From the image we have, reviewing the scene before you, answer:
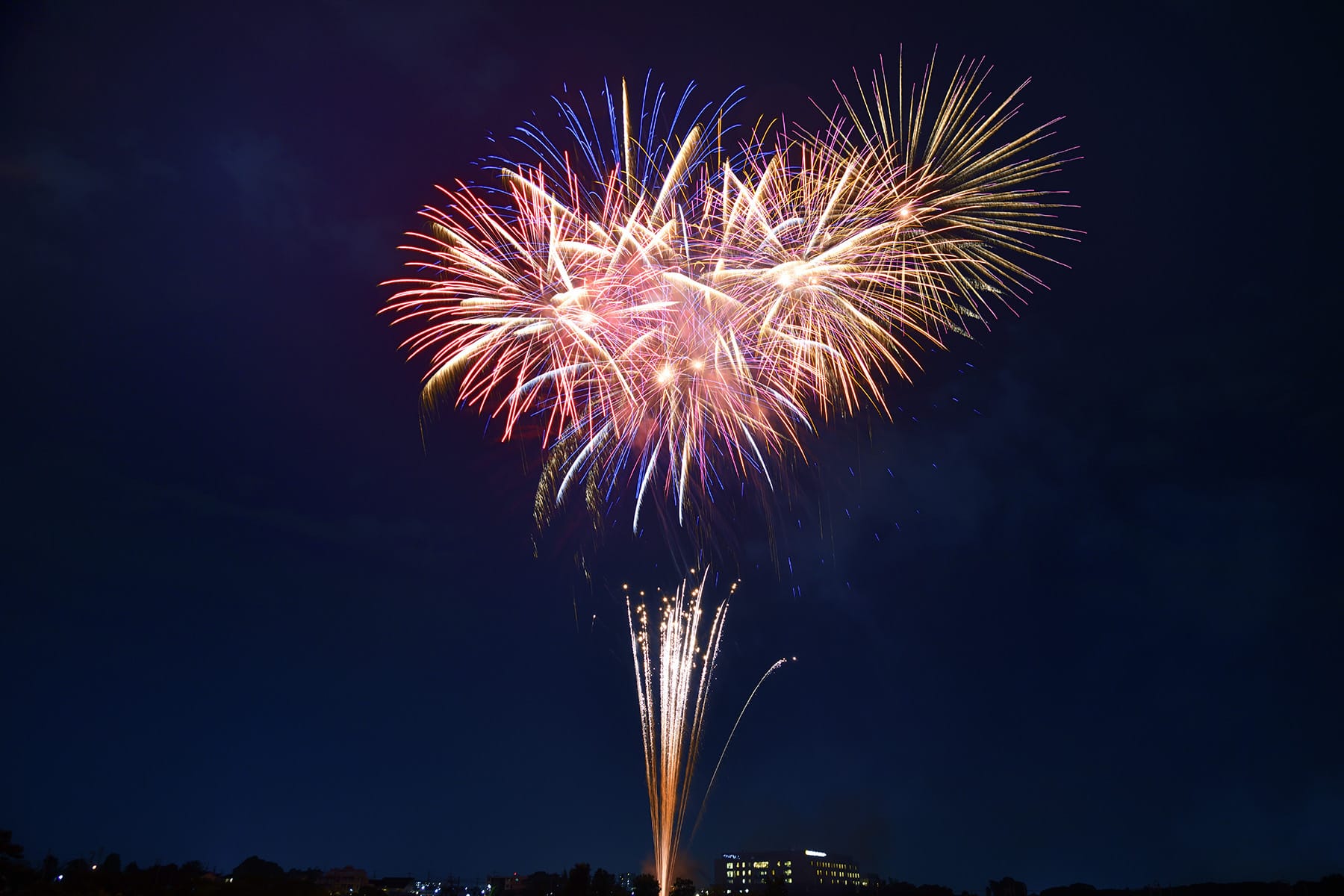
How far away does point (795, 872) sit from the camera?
101625 mm

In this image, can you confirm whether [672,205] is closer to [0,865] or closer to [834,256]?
[834,256]

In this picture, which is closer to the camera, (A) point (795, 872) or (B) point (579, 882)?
(B) point (579, 882)

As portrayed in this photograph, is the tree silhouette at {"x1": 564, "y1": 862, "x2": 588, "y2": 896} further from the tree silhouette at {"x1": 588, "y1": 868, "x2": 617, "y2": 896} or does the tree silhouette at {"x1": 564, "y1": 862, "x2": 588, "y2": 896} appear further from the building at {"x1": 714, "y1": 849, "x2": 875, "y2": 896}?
the building at {"x1": 714, "y1": 849, "x2": 875, "y2": 896}

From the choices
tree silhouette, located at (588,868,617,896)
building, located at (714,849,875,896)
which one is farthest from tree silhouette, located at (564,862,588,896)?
building, located at (714,849,875,896)

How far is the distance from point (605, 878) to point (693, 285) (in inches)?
2384

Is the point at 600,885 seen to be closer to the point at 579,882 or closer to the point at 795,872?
the point at 579,882

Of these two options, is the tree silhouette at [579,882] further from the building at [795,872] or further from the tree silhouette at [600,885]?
the building at [795,872]

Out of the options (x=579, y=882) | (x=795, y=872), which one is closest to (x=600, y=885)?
(x=579, y=882)

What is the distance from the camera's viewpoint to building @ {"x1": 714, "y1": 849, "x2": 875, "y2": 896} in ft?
326

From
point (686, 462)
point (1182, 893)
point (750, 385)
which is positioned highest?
point (750, 385)

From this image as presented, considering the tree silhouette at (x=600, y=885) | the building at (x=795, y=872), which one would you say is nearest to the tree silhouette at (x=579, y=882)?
the tree silhouette at (x=600, y=885)

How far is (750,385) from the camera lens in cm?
1748

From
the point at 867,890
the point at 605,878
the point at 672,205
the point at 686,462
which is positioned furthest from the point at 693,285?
the point at 867,890

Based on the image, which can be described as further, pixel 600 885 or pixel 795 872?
pixel 795 872
